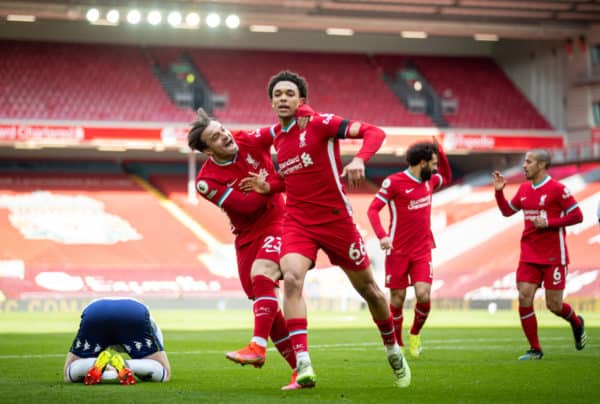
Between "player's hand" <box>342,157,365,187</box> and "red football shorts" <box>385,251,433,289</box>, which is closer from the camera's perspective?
"player's hand" <box>342,157,365,187</box>

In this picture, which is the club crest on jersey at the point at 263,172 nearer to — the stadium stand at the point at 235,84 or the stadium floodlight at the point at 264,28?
the stadium stand at the point at 235,84

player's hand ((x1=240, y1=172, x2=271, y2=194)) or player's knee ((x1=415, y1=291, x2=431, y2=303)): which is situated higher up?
player's hand ((x1=240, y1=172, x2=271, y2=194))

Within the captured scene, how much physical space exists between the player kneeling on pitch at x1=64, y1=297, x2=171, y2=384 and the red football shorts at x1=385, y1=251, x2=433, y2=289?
4.20 m

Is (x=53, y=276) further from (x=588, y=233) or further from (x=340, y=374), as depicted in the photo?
(x=340, y=374)

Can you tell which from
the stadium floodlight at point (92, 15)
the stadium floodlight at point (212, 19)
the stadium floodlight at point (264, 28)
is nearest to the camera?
the stadium floodlight at point (92, 15)

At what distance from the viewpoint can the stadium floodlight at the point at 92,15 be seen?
3438cm

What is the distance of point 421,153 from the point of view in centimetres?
1291

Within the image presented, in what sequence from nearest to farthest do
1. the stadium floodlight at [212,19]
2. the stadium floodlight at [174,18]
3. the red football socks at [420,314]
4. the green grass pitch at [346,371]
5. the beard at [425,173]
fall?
1. the green grass pitch at [346,371]
2. the red football socks at [420,314]
3. the beard at [425,173]
4. the stadium floodlight at [174,18]
5. the stadium floodlight at [212,19]

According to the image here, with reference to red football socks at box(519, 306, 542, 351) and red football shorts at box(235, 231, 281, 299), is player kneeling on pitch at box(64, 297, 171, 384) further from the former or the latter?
Result: red football socks at box(519, 306, 542, 351)

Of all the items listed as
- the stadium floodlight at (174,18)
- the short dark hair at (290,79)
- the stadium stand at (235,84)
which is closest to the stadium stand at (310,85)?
the stadium stand at (235,84)

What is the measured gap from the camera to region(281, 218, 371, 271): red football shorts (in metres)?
8.39

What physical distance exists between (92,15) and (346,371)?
26.0m

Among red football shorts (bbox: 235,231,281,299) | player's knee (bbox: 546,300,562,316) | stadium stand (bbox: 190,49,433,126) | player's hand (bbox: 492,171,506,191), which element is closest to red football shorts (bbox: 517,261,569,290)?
player's knee (bbox: 546,300,562,316)

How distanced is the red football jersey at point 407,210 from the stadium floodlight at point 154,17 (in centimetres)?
2319
